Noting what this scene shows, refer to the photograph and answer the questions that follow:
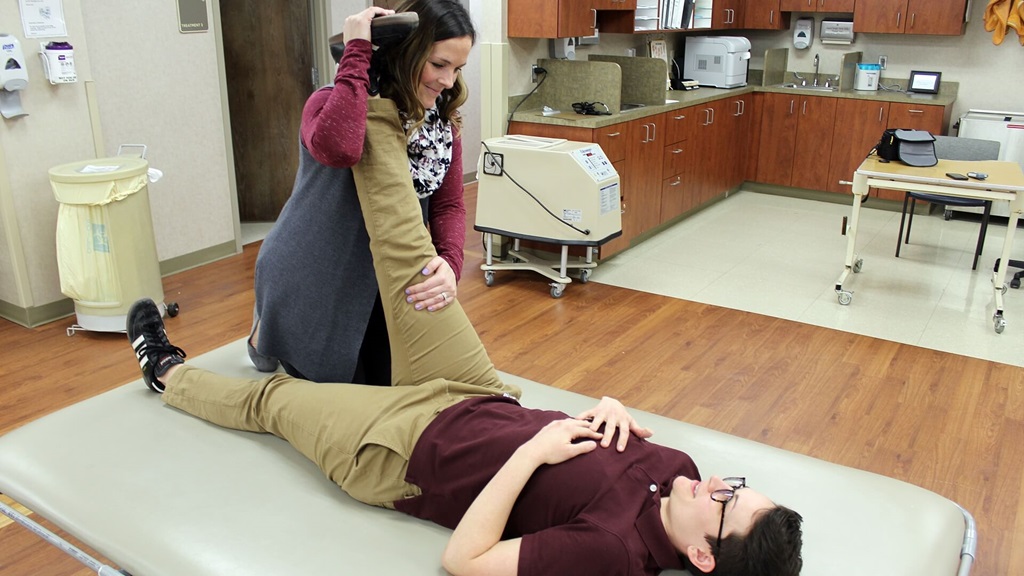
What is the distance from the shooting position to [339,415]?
1.68 m

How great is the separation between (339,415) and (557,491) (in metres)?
0.52

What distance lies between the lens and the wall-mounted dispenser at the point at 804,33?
6.19 metres

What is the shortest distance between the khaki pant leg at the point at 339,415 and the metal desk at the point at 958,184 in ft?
8.86

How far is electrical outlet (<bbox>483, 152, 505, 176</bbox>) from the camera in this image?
3934 mm

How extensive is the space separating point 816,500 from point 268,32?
441cm

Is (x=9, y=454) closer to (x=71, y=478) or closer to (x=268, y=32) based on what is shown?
(x=71, y=478)

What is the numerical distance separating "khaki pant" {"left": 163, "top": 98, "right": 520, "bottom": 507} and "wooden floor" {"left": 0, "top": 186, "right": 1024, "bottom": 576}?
712 mm

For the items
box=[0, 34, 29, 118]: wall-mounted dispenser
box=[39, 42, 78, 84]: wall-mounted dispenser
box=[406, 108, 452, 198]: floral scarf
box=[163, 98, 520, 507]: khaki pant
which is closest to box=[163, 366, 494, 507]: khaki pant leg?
box=[163, 98, 520, 507]: khaki pant

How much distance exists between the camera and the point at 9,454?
1.72 meters

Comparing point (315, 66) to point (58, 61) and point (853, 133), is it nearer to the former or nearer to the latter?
point (58, 61)

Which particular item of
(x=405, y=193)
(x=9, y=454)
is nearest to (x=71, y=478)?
(x=9, y=454)

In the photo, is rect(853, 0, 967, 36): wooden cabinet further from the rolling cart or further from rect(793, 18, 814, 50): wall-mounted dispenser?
the rolling cart

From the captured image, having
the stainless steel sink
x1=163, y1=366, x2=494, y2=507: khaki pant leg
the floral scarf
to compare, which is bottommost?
x1=163, y1=366, x2=494, y2=507: khaki pant leg

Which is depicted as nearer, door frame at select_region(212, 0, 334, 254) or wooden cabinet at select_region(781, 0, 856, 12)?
door frame at select_region(212, 0, 334, 254)
